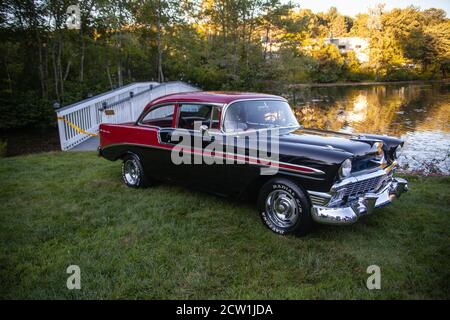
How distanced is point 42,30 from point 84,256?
47.6 feet

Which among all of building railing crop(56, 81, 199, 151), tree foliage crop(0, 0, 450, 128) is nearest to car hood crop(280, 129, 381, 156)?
building railing crop(56, 81, 199, 151)

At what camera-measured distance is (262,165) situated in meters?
4.32

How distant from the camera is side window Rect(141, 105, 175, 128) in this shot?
5711 mm

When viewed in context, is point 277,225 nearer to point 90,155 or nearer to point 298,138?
point 298,138

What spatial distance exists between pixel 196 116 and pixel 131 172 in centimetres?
196

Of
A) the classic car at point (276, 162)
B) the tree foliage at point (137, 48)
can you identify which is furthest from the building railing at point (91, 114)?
the classic car at point (276, 162)

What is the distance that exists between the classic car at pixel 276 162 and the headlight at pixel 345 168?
12 mm

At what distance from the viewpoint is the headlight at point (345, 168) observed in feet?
12.5

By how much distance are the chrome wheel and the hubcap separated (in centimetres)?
287

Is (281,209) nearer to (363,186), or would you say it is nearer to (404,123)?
(363,186)

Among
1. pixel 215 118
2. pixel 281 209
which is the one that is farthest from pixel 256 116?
pixel 281 209

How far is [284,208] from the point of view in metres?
4.25
